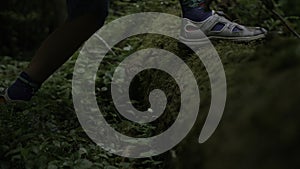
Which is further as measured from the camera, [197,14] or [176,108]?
[197,14]

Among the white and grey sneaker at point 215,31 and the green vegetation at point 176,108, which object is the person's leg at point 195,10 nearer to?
the white and grey sneaker at point 215,31

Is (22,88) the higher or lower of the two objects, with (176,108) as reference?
lower

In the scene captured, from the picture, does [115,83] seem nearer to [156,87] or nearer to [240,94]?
[156,87]

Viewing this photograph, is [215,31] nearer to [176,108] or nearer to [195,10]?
[195,10]

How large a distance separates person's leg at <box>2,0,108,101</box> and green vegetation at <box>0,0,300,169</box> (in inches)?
4.4

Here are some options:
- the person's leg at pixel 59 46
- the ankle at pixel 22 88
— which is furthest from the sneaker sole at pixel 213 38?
the ankle at pixel 22 88

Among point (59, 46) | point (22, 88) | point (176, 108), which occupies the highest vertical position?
point (176, 108)

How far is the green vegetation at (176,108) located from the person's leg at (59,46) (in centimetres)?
11

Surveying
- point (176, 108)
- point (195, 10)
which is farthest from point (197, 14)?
point (176, 108)

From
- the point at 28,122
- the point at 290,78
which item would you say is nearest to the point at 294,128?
the point at 290,78

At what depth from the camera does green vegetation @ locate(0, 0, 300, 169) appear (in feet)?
4.00

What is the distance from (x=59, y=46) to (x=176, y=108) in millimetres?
804

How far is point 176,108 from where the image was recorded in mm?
2227

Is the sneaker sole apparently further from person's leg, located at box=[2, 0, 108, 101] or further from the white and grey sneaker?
person's leg, located at box=[2, 0, 108, 101]
